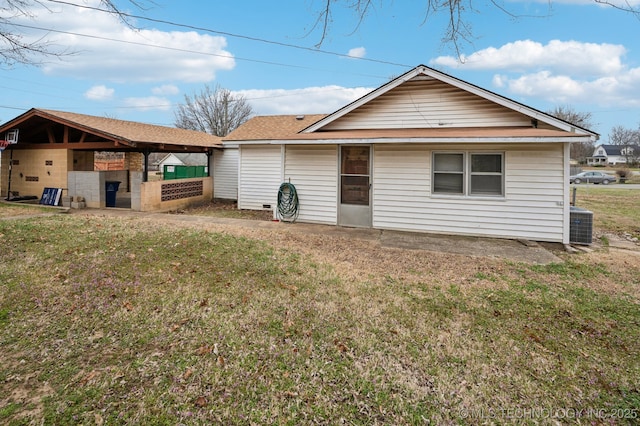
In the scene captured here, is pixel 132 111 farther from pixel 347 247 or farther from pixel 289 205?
pixel 347 247

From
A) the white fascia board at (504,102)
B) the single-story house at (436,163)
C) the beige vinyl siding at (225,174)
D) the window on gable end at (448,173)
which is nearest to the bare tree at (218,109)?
the beige vinyl siding at (225,174)

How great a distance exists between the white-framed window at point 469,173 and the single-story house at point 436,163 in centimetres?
2

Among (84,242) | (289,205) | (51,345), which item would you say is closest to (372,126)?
(289,205)

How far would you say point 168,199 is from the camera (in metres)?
12.3

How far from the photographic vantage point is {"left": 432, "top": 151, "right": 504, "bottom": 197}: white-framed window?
A: 811 cm

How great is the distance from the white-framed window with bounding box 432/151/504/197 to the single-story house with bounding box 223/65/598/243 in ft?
0.08

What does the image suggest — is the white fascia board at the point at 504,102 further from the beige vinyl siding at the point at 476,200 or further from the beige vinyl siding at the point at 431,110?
the beige vinyl siding at the point at 476,200

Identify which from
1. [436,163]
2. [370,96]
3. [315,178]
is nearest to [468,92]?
[436,163]

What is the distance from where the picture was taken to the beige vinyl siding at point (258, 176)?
12384mm

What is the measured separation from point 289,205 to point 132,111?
42530 mm

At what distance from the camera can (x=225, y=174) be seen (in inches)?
609

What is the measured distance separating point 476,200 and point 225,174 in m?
11.1

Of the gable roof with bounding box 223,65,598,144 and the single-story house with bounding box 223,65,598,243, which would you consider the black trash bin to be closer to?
the gable roof with bounding box 223,65,598,144

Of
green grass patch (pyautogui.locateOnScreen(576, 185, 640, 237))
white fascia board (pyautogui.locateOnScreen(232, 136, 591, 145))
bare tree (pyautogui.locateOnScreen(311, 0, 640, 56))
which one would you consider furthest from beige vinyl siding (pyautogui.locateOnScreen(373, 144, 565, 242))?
bare tree (pyautogui.locateOnScreen(311, 0, 640, 56))
